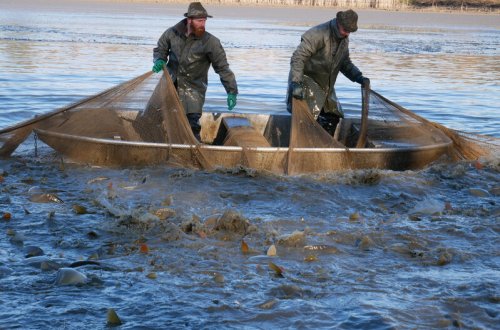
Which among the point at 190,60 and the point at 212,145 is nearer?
the point at 212,145

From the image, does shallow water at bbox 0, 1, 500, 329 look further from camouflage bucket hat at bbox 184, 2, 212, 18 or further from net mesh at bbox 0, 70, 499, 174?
camouflage bucket hat at bbox 184, 2, 212, 18

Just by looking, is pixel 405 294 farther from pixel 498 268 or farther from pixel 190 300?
pixel 190 300

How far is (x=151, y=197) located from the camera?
301 inches

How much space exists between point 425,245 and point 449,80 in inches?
561

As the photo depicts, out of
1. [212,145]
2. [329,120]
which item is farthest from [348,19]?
[212,145]

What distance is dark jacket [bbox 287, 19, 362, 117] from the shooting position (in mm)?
9195

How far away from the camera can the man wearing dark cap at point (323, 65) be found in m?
9.05

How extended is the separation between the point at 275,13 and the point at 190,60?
153 ft

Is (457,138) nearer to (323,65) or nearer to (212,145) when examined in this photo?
(323,65)

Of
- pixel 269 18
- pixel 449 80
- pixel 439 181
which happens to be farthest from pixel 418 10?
pixel 439 181

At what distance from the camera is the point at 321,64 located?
9500mm

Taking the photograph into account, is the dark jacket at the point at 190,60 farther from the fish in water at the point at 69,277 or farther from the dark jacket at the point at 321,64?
the fish in water at the point at 69,277

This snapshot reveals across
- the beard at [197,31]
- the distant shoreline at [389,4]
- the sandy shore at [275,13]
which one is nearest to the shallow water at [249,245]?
the beard at [197,31]

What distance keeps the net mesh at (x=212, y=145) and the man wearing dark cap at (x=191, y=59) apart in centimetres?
29
